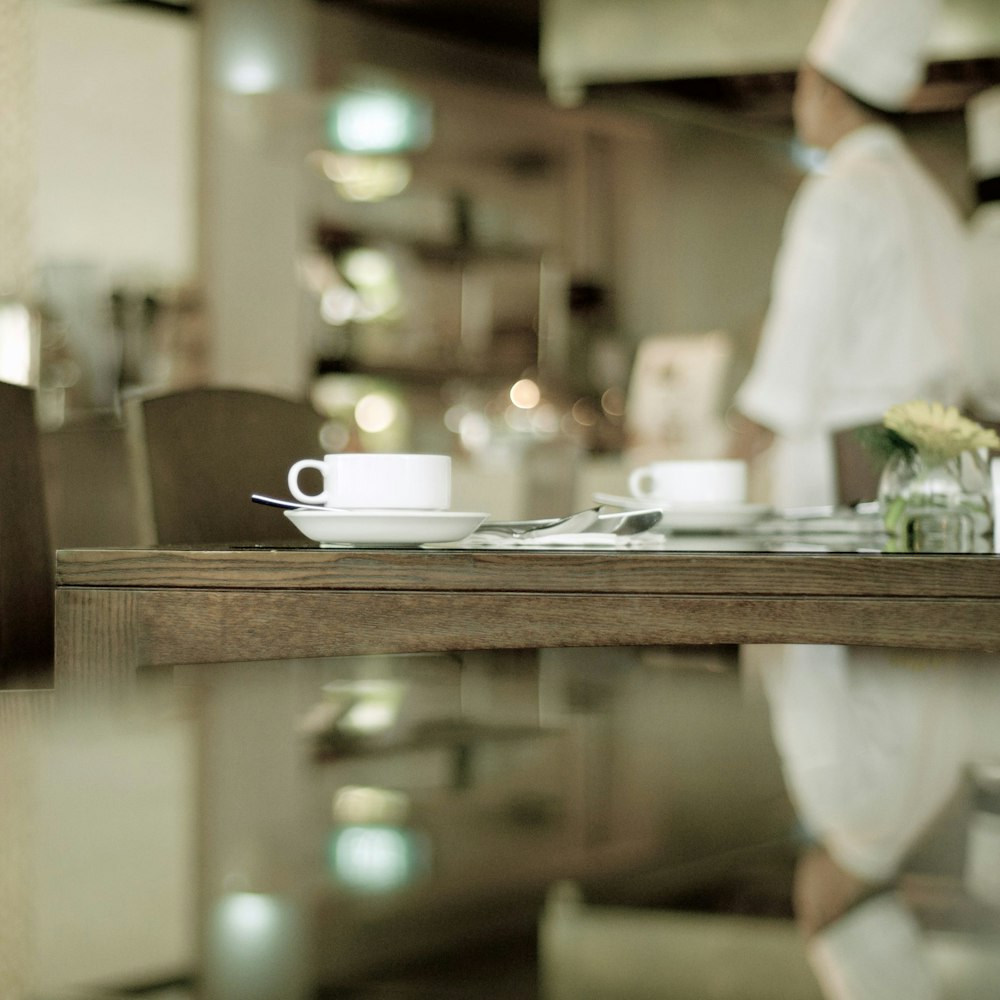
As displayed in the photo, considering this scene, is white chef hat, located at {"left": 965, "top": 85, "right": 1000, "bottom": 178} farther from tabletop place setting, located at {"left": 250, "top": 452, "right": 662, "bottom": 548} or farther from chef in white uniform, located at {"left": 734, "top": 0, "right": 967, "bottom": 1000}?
tabletop place setting, located at {"left": 250, "top": 452, "right": 662, "bottom": 548}

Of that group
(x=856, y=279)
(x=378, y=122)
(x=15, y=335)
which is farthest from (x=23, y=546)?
(x=378, y=122)

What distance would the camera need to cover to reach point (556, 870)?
0.24 meters

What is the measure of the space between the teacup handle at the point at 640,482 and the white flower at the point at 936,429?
305mm

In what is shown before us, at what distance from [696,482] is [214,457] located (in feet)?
1.74

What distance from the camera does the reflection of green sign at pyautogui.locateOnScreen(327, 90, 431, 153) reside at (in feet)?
16.5

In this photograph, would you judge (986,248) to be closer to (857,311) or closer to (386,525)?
(857,311)

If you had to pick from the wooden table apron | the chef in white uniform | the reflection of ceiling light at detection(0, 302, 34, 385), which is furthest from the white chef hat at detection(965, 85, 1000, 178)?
the wooden table apron

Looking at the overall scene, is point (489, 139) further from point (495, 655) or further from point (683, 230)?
point (495, 655)

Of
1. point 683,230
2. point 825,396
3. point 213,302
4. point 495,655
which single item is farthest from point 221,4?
point 495,655

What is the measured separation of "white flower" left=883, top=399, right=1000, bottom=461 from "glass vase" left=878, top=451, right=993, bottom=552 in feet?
0.04

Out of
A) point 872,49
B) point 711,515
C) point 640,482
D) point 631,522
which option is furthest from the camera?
point 872,49

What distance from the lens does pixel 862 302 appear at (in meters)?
2.42

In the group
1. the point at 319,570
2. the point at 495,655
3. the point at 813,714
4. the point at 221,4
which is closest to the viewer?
the point at 813,714

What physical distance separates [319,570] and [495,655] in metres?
0.20
